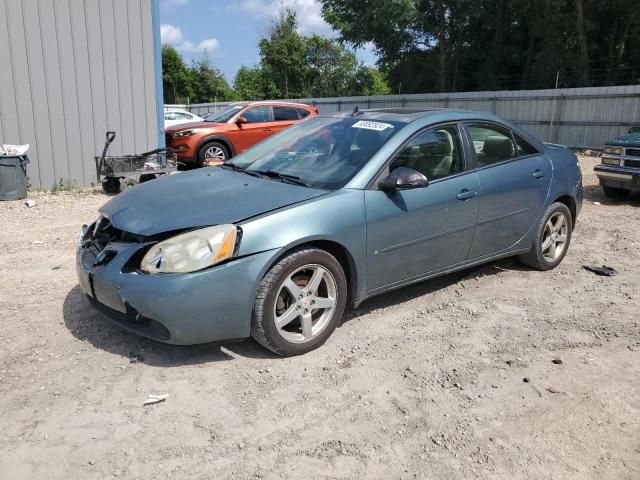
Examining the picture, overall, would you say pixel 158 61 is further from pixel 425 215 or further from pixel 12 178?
pixel 425 215

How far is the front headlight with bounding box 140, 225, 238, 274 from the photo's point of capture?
10.6 feet

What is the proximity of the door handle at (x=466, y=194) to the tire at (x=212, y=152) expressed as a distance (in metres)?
8.28

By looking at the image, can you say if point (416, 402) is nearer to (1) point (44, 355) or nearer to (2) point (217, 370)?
(2) point (217, 370)

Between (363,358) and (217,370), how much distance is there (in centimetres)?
95

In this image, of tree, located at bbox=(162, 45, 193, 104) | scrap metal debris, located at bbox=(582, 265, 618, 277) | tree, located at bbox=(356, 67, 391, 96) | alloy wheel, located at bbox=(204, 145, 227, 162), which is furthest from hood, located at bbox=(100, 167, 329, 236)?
tree, located at bbox=(162, 45, 193, 104)

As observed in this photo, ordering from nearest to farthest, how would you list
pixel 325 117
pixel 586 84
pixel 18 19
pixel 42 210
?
pixel 325 117 → pixel 42 210 → pixel 18 19 → pixel 586 84

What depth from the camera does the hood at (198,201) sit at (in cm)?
345

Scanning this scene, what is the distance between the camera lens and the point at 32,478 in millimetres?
2480

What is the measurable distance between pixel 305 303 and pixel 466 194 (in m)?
1.69

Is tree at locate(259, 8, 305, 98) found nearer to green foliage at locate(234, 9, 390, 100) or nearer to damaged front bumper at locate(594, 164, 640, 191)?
green foliage at locate(234, 9, 390, 100)

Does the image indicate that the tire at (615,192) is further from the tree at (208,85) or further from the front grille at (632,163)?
the tree at (208,85)

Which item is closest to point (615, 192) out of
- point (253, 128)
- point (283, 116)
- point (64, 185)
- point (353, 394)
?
point (283, 116)

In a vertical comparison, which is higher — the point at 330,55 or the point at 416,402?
the point at 330,55

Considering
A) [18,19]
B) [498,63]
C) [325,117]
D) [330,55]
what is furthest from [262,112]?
[330,55]
